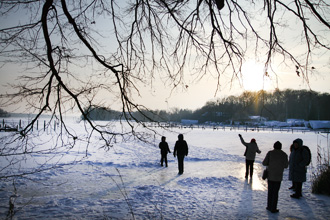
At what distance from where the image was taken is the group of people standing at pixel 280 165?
4.93 m

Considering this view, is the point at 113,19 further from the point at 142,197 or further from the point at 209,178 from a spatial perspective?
the point at 209,178

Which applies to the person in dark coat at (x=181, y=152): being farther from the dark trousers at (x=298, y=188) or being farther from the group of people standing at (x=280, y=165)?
the dark trousers at (x=298, y=188)

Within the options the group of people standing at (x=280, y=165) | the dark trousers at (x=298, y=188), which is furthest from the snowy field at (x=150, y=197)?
the group of people standing at (x=280, y=165)

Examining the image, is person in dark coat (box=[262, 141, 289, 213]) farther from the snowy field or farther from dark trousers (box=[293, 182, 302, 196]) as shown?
dark trousers (box=[293, 182, 302, 196])

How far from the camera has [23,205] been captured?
514 centimetres

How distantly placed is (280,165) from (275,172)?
0.19 m

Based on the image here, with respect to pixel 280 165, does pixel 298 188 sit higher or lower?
lower

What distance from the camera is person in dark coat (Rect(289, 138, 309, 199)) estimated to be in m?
5.93

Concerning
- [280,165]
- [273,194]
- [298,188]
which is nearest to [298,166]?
[298,188]

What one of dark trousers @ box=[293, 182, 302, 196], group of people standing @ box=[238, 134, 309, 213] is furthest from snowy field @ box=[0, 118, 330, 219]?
group of people standing @ box=[238, 134, 309, 213]

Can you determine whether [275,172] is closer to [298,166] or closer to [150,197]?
[298,166]

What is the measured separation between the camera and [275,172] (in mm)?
4934

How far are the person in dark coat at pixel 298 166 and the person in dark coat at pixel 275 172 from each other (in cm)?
136

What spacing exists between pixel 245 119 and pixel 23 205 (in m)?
86.9
